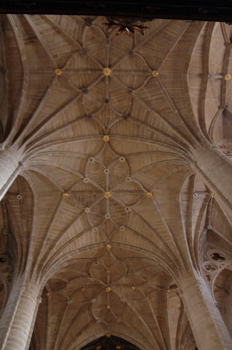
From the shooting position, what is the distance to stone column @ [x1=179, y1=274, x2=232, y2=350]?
31.2 feet

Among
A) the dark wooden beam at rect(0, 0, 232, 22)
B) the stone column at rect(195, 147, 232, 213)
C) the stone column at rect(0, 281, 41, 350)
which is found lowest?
the stone column at rect(0, 281, 41, 350)

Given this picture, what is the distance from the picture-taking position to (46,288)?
1627 cm

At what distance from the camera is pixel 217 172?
344 inches

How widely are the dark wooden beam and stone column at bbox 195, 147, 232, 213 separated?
17.3ft

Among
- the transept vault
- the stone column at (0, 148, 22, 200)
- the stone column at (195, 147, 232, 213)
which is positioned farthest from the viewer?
the transept vault

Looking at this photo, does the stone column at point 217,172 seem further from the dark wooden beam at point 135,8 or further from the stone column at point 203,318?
the dark wooden beam at point 135,8

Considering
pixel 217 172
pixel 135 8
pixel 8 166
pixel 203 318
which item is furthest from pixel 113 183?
pixel 135 8

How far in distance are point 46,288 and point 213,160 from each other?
39.1ft

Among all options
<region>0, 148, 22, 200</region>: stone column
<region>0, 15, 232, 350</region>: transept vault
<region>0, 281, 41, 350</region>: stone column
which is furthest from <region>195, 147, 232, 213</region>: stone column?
<region>0, 281, 41, 350</region>: stone column

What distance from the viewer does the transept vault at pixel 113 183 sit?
1169 cm

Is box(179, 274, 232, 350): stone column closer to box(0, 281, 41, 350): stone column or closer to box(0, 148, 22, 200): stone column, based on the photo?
box(0, 281, 41, 350): stone column

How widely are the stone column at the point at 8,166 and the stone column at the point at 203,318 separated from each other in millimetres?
7862

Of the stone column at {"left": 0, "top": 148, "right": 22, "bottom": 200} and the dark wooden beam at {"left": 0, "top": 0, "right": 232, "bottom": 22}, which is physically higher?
the stone column at {"left": 0, "top": 148, "right": 22, "bottom": 200}

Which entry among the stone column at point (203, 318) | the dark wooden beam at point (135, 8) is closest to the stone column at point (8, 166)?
the dark wooden beam at point (135, 8)
